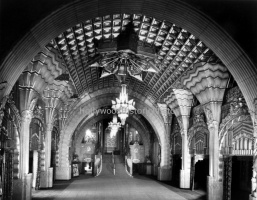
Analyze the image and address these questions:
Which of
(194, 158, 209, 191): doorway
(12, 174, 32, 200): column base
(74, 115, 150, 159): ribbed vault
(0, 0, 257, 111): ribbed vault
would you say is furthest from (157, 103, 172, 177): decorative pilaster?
(0, 0, 257, 111): ribbed vault

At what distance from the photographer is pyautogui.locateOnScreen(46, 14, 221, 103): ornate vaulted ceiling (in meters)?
11.0

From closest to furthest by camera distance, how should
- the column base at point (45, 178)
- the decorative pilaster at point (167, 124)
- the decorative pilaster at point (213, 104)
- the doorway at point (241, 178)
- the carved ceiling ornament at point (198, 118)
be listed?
the decorative pilaster at point (213, 104) < the doorway at point (241, 178) < the carved ceiling ornament at point (198, 118) < the column base at point (45, 178) < the decorative pilaster at point (167, 124)

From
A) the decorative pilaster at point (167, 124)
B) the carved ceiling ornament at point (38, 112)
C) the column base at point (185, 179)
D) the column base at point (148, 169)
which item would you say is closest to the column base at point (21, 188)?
the carved ceiling ornament at point (38, 112)

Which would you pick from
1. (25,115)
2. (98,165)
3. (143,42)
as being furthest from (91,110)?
(143,42)

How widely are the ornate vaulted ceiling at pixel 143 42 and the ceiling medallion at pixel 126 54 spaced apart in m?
0.24

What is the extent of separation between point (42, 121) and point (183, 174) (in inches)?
305

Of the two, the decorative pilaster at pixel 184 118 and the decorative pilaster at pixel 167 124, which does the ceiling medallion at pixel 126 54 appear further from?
the decorative pilaster at pixel 167 124

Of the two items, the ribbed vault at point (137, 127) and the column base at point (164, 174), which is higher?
the ribbed vault at point (137, 127)

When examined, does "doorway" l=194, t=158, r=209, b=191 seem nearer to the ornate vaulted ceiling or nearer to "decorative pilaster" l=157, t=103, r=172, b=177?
"decorative pilaster" l=157, t=103, r=172, b=177

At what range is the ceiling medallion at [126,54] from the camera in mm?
11375

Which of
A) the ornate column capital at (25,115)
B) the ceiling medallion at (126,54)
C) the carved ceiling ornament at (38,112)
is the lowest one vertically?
the ornate column capital at (25,115)

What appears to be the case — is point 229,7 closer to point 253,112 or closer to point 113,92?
point 253,112

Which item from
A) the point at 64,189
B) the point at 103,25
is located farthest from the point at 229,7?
the point at 64,189

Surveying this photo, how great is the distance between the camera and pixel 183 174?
17859 mm
